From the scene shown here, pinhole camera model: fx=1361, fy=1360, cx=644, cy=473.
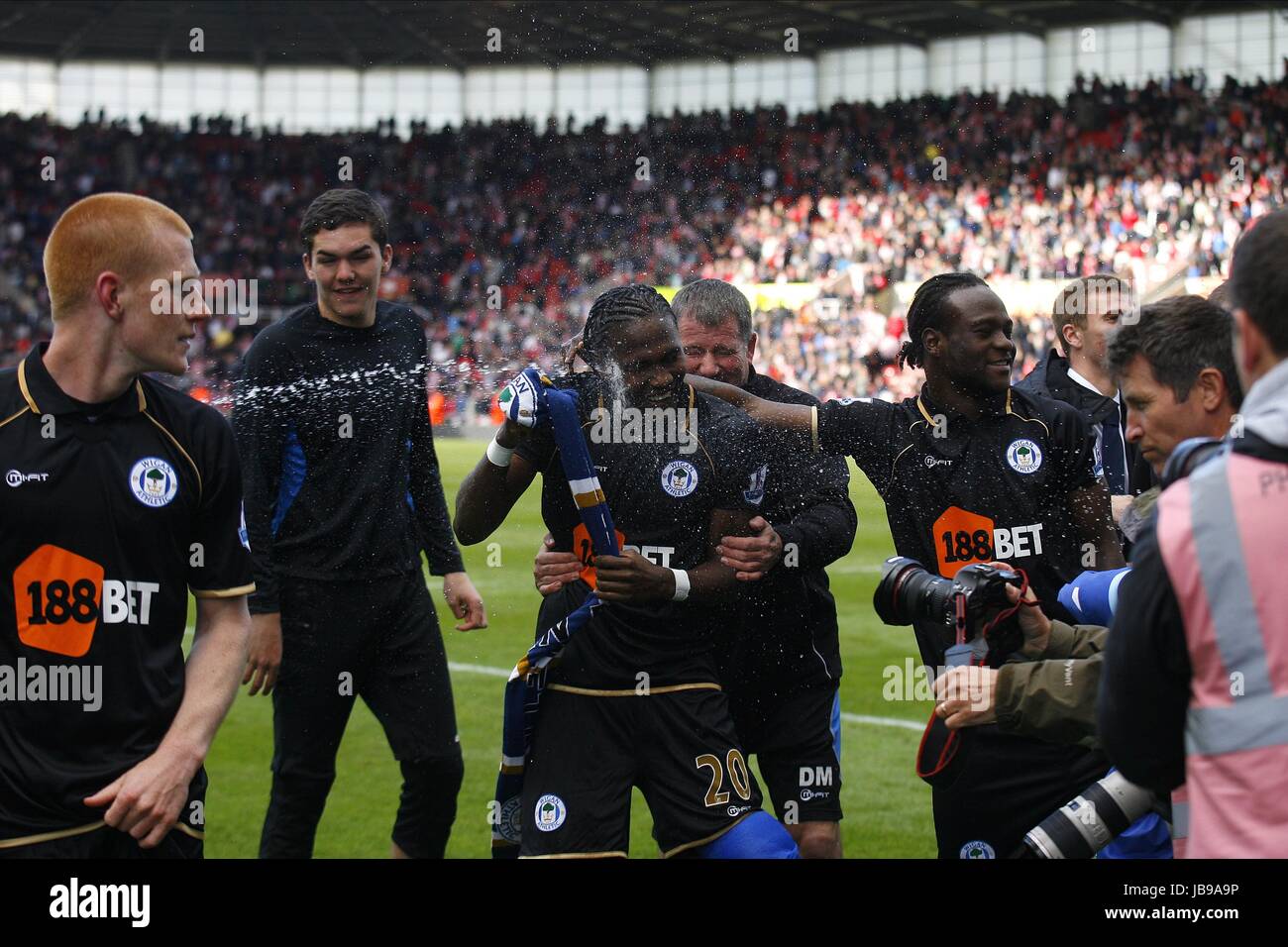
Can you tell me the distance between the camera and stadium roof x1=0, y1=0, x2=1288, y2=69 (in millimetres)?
29062

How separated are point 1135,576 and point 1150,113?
28855 mm

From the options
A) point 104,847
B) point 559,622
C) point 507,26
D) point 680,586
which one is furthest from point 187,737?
point 507,26

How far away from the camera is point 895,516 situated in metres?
4.19

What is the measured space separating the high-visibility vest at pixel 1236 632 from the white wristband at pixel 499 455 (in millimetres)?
2015

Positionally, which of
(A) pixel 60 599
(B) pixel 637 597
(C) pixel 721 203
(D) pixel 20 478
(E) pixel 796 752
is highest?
(C) pixel 721 203

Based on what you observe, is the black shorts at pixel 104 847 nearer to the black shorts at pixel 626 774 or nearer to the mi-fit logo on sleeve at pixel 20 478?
the mi-fit logo on sleeve at pixel 20 478

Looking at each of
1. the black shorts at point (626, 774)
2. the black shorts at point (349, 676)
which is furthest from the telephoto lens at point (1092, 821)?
the black shorts at point (349, 676)

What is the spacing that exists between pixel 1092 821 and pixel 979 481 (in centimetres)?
130

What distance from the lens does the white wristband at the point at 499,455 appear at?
3.71 m

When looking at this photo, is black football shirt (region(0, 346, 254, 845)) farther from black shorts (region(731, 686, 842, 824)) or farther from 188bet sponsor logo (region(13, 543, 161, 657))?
black shorts (region(731, 686, 842, 824))

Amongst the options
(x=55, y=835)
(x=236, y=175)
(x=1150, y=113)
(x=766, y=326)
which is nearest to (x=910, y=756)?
(x=55, y=835)
